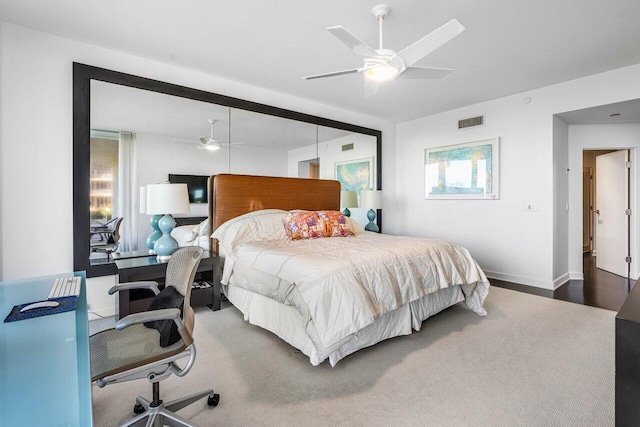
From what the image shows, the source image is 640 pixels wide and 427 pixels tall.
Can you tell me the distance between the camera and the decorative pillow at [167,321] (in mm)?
1513

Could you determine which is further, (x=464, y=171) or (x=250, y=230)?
(x=464, y=171)

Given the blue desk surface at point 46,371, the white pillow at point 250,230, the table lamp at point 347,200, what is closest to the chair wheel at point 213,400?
the blue desk surface at point 46,371

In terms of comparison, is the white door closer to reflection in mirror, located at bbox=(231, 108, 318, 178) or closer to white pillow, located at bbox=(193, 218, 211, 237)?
reflection in mirror, located at bbox=(231, 108, 318, 178)

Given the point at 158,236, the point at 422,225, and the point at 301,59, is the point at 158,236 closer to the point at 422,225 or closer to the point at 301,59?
the point at 301,59

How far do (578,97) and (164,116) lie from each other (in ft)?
17.0

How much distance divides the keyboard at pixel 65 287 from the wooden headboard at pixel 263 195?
6.24 ft

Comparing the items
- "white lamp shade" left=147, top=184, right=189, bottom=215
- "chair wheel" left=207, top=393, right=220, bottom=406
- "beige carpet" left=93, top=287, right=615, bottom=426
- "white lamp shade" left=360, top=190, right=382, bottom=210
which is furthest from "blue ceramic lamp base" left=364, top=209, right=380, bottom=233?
"chair wheel" left=207, top=393, right=220, bottom=406

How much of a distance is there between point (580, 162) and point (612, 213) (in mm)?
1234

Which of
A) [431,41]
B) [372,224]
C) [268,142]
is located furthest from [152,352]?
[372,224]

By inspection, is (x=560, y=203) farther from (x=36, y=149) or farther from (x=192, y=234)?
(x=36, y=149)

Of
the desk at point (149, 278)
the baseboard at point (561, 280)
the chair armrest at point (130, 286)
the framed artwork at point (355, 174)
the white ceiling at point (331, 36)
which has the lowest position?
the baseboard at point (561, 280)

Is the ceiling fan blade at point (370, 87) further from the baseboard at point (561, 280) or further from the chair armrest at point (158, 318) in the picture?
the baseboard at point (561, 280)

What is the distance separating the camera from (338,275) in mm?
2170

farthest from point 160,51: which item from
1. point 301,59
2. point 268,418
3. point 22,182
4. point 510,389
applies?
point 510,389
